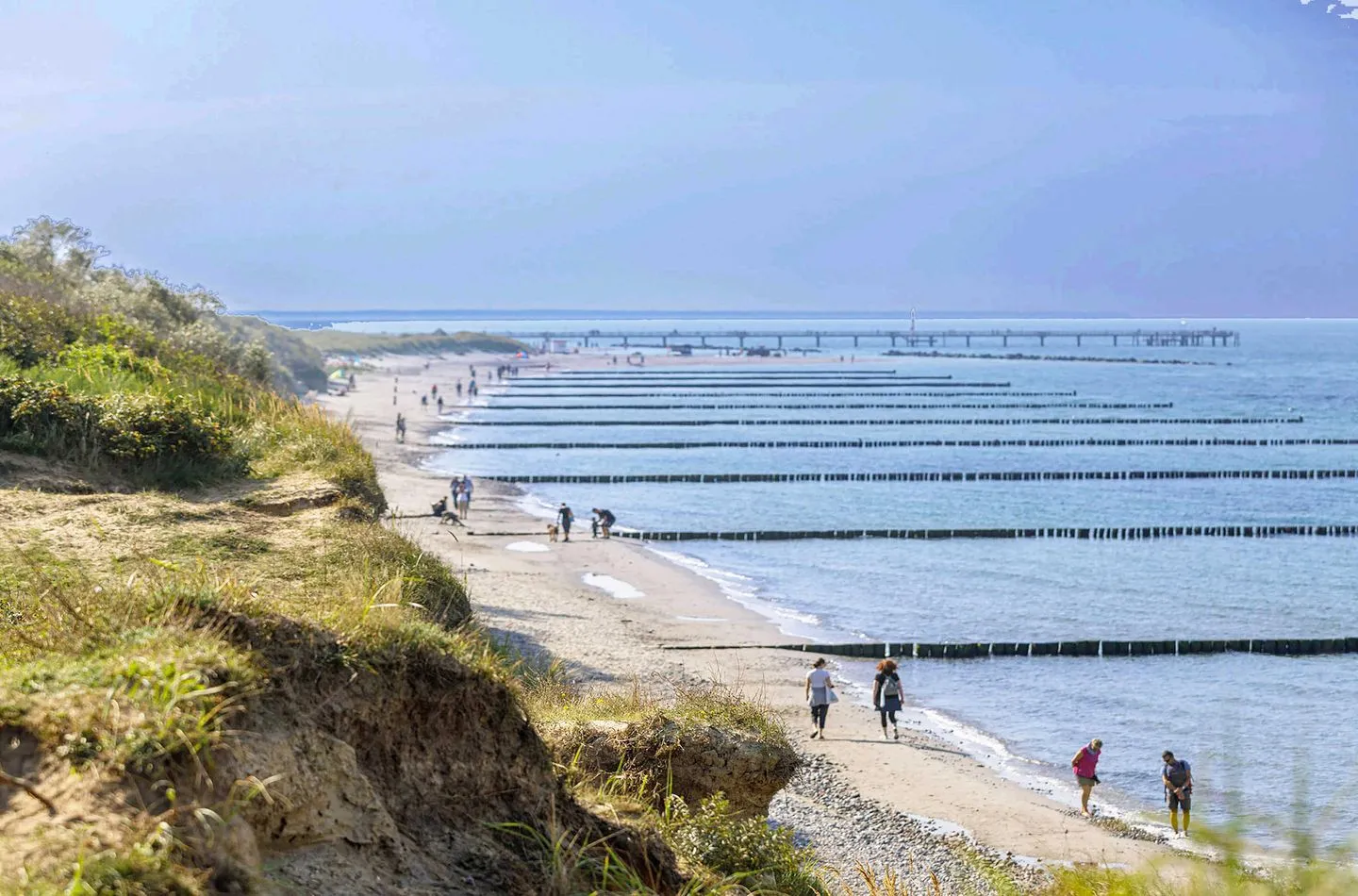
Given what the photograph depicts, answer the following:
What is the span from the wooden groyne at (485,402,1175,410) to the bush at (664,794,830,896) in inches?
3352

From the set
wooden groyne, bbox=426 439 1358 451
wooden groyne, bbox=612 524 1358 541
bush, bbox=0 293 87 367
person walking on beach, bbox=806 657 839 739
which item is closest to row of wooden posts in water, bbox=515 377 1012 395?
wooden groyne, bbox=426 439 1358 451

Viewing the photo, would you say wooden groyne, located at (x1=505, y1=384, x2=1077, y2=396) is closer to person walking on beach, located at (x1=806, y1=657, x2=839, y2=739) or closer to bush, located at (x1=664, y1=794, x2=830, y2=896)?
person walking on beach, located at (x1=806, y1=657, x2=839, y2=739)

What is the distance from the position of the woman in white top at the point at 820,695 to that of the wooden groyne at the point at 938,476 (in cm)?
3457

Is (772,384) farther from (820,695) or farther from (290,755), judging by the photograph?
(290,755)

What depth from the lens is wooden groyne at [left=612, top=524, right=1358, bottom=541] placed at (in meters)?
39.4

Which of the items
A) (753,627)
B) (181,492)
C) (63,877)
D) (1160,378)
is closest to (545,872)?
(63,877)

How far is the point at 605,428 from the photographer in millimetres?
79312

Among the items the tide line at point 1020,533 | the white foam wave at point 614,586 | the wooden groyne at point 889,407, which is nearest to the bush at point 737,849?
the white foam wave at point 614,586

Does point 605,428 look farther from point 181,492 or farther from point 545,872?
point 545,872

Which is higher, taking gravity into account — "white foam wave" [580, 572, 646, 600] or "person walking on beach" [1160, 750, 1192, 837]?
"white foam wave" [580, 572, 646, 600]

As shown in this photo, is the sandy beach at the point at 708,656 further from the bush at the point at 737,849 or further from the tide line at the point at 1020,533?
the tide line at the point at 1020,533

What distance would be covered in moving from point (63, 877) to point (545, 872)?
2219 millimetres

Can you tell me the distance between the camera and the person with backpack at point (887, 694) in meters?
18.8

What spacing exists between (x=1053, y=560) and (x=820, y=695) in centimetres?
1965
